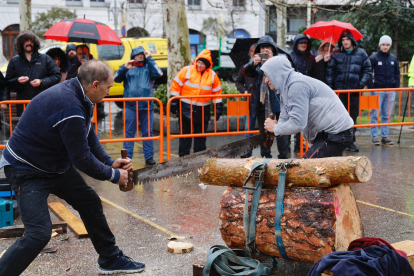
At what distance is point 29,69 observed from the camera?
821 cm

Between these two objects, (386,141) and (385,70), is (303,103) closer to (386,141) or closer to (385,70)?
(386,141)

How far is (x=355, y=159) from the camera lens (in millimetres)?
3746

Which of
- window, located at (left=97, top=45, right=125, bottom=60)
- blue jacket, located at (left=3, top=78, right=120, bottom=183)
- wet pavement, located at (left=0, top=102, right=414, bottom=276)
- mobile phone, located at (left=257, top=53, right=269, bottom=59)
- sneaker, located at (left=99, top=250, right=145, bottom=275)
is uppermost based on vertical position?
window, located at (left=97, top=45, right=125, bottom=60)

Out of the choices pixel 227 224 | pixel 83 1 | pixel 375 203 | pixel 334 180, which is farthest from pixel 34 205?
pixel 83 1

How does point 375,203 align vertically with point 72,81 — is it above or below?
below

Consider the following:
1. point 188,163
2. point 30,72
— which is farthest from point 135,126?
point 188,163

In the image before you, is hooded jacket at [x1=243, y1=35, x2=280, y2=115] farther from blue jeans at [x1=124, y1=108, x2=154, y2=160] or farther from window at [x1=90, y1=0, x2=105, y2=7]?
window at [x1=90, y1=0, x2=105, y2=7]

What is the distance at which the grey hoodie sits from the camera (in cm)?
468

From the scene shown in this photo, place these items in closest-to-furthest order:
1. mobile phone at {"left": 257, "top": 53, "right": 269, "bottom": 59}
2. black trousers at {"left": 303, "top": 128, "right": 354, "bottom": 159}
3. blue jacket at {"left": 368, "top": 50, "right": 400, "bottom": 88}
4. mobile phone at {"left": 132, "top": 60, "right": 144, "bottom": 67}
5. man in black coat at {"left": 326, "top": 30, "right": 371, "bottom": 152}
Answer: black trousers at {"left": 303, "top": 128, "right": 354, "bottom": 159}, mobile phone at {"left": 257, "top": 53, "right": 269, "bottom": 59}, mobile phone at {"left": 132, "top": 60, "right": 144, "bottom": 67}, man in black coat at {"left": 326, "top": 30, "right": 371, "bottom": 152}, blue jacket at {"left": 368, "top": 50, "right": 400, "bottom": 88}

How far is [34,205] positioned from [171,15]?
902 centimetres

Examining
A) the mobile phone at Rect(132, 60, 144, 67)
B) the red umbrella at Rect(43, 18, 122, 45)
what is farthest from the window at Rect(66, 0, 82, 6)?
the mobile phone at Rect(132, 60, 144, 67)

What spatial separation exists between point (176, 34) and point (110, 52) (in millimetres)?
4508

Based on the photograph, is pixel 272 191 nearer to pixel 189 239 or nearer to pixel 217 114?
pixel 189 239

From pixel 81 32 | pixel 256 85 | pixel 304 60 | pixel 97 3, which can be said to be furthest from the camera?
pixel 97 3
